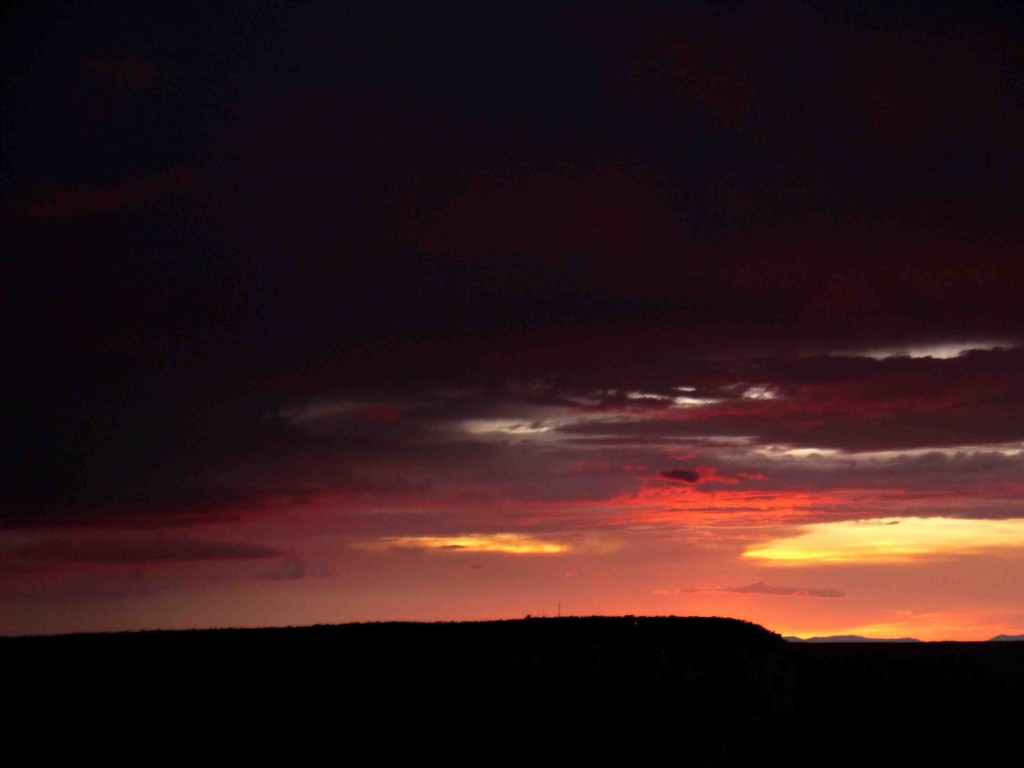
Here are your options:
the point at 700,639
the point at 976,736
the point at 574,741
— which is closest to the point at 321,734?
the point at 574,741

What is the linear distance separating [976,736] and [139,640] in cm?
7041

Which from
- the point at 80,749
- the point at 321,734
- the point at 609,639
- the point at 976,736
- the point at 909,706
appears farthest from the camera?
the point at 909,706

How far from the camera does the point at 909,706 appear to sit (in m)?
109

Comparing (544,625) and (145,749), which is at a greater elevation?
(544,625)

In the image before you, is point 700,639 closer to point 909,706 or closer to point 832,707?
point 832,707

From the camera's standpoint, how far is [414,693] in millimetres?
55781

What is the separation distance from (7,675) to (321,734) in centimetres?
1377

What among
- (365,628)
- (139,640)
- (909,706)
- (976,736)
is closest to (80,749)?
(139,640)

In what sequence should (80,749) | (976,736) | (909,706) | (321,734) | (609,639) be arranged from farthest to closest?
(909,706) → (976,736) → (609,639) → (321,734) → (80,749)

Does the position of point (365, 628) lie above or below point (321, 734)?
above

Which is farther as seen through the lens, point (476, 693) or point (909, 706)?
point (909, 706)

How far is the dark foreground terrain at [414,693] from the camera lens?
169ft

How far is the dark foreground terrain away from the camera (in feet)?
169

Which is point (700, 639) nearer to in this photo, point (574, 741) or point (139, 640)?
Result: point (574, 741)
